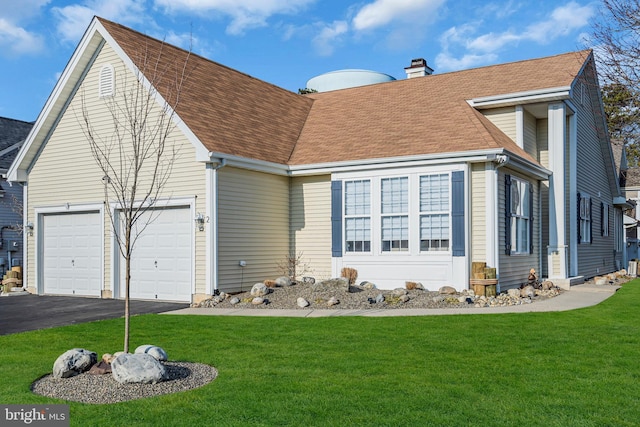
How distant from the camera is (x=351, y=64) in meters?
32.5

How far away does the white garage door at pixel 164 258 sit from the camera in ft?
45.1

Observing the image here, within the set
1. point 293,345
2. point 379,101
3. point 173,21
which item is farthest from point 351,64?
point 293,345

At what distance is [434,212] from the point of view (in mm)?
13445

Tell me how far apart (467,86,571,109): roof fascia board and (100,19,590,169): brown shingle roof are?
34 centimetres

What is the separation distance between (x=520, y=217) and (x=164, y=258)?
896 centimetres

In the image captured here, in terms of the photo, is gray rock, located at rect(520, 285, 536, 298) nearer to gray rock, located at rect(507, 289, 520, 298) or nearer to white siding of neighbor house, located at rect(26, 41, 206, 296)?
gray rock, located at rect(507, 289, 520, 298)

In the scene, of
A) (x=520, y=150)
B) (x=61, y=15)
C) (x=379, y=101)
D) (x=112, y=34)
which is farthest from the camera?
(x=379, y=101)

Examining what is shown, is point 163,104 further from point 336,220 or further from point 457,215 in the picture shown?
Answer: point 457,215

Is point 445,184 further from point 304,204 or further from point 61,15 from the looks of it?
point 61,15

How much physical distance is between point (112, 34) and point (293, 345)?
1016 centimetres

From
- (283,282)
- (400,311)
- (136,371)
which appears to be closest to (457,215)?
(400,311)

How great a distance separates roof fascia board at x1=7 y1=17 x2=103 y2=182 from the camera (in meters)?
14.9

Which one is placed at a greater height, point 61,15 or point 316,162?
point 61,15

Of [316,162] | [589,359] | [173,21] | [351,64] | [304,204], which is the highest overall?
[351,64]
